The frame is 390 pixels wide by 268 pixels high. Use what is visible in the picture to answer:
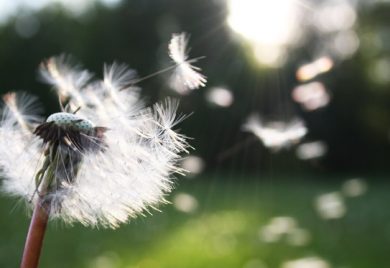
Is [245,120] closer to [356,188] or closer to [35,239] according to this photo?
[356,188]

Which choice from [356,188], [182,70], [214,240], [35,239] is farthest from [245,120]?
[35,239]

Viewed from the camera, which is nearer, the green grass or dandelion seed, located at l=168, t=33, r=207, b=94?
dandelion seed, located at l=168, t=33, r=207, b=94

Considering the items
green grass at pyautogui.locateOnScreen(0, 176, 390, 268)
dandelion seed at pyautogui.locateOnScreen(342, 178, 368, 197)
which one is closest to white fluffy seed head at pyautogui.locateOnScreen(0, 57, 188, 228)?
dandelion seed at pyautogui.locateOnScreen(342, 178, 368, 197)

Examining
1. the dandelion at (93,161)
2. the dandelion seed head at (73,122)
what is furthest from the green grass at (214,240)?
the dandelion seed head at (73,122)

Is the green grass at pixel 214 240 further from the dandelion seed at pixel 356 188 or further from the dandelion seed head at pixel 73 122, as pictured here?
the dandelion seed head at pixel 73 122

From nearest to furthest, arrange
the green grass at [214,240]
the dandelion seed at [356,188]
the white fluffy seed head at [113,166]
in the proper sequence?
the white fluffy seed head at [113,166]
the dandelion seed at [356,188]
the green grass at [214,240]

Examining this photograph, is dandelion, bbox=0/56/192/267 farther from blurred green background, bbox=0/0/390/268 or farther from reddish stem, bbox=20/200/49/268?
blurred green background, bbox=0/0/390/268

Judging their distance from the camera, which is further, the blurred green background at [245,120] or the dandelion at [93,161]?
the blurred green background at [245,120]
